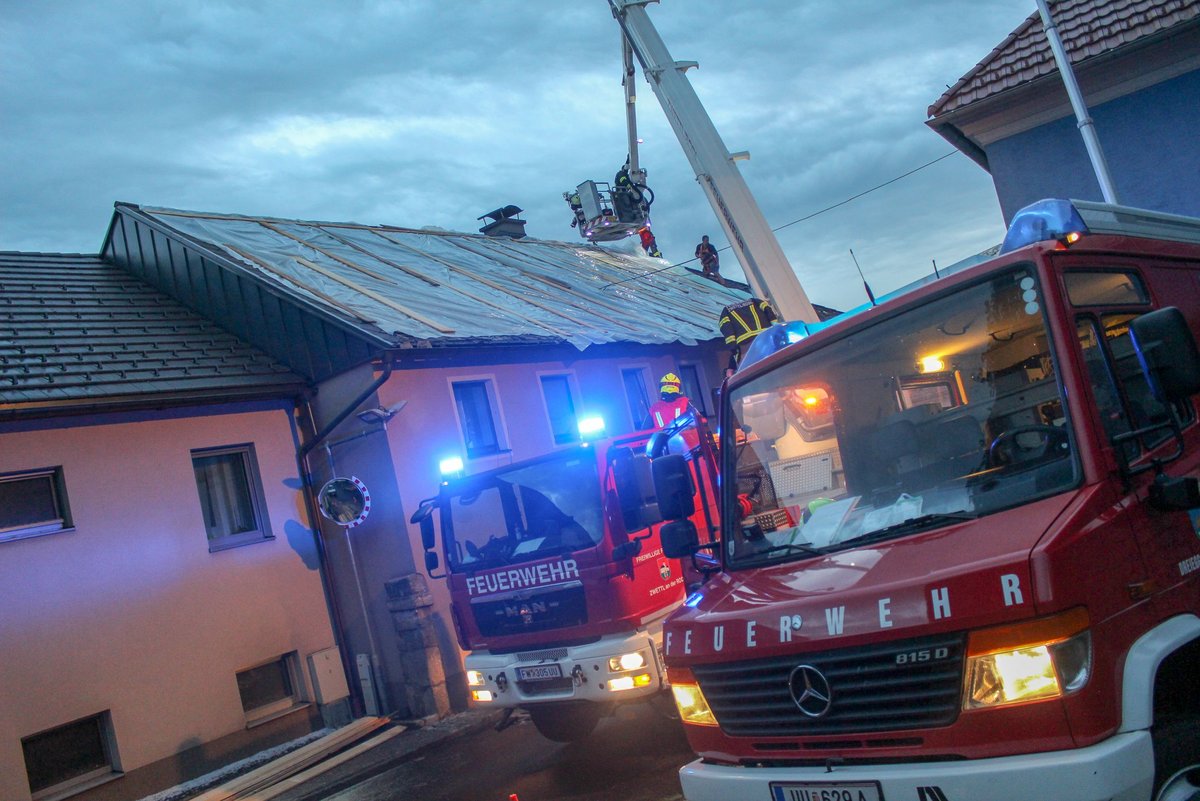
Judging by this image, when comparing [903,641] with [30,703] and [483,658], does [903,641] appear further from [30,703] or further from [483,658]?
[30,703]

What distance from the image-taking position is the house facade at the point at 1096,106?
42.6ft

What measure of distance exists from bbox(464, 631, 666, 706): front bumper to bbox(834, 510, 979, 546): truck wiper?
3478mm

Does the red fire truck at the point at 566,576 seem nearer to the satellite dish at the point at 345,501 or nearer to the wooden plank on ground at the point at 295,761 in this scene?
the wooden plank on ground at the point at 295,761

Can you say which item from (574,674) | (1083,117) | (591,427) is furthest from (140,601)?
(1083,117)

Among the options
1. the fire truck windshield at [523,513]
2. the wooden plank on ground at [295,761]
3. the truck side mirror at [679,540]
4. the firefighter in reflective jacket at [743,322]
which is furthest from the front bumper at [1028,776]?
the wooden plank on ground at [295,761]

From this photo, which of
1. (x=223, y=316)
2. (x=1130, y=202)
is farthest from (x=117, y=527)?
(x=1130, y=202)

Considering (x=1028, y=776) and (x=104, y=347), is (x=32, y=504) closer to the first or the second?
(x=104, y=347)

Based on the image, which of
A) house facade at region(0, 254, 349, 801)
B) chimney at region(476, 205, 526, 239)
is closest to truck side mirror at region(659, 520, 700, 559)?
house facade at region(0, 254, 349, 801)

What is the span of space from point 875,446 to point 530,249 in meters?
19.5

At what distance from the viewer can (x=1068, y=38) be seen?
524 inches

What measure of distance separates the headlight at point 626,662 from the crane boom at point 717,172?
4021 mm

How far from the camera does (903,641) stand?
11.1 feet

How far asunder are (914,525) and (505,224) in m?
21.8

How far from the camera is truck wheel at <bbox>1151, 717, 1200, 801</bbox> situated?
3.22 metres
